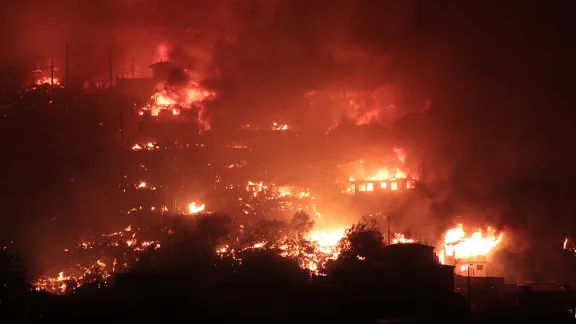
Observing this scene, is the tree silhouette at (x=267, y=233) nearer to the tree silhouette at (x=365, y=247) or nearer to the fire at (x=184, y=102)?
the tree silhouette at (x=365, y=247)

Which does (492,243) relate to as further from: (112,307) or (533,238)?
(112,307)

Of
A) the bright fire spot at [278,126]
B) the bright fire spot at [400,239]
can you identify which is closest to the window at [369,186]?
the bright fire spot at [400,239]

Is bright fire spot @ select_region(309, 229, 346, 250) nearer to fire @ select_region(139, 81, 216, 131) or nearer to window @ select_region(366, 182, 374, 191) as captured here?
window @ select_region(366, 182, 374, 191)

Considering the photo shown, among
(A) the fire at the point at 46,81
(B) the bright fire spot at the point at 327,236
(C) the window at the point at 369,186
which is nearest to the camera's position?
(B) the bright fire spot at the point at 327,236

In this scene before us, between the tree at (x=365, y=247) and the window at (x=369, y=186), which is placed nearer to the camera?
the tree at (x=365, y=247)

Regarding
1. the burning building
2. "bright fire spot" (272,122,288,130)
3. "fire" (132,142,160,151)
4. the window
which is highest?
"bright fire spot" (272,122,288,130)

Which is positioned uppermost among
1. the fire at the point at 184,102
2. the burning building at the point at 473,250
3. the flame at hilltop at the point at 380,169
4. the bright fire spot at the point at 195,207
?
the fire at the point at 184,102

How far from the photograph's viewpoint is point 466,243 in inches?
2452

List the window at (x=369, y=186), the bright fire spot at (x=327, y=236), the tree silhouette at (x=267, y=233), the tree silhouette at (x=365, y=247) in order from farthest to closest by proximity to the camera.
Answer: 1. the window at (x=369, y=186)
2. the bright fire spot at (x=327, y=236)
3. the tree silhouette at (x=267, y=233)
4. the tree silhouette at (x=365, y=247)

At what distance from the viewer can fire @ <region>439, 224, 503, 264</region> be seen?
62.1m

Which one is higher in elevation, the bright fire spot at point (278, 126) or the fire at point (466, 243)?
the bright fire spot at point (278, 126)

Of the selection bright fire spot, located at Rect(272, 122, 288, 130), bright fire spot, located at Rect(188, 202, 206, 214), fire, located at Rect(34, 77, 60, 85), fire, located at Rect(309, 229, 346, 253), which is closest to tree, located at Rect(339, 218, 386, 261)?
fire, located at Rect(309, 229, 346, 253)

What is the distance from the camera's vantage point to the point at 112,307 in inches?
1511

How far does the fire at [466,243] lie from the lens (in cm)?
6209
